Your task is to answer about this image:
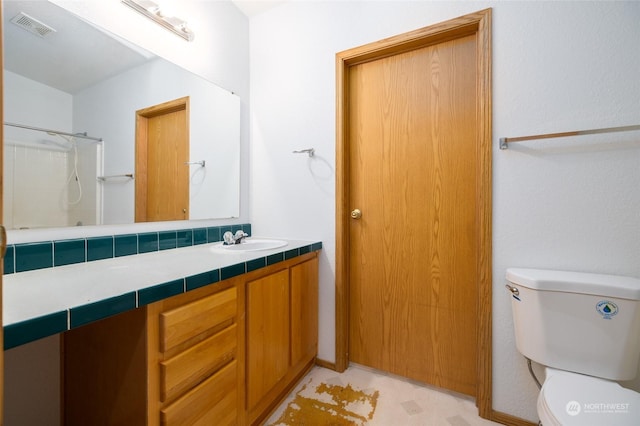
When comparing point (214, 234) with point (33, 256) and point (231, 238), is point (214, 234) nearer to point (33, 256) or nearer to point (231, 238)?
point (231, 238)

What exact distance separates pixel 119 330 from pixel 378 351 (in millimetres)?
1406

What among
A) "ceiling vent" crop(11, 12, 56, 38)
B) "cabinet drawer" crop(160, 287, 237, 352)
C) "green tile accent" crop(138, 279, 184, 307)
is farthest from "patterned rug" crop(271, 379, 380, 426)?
"ceiling vent" crop(11, 12, 56, 38)

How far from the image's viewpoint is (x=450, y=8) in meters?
1.46

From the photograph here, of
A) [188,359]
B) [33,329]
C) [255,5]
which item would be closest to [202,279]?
→ [188,359]

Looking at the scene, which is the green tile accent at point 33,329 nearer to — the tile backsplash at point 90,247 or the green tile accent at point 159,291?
the green tile accent at point 159,291

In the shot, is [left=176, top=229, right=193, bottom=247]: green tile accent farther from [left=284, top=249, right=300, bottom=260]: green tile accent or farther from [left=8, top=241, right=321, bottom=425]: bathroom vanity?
[left=284, top=249, right=300, bottom=260]: green tile accent

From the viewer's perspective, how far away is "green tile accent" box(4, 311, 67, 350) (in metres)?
0.58

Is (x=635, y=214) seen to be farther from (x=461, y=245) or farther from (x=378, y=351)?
(x=378, y=351)

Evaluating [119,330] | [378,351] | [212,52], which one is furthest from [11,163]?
[378,351]

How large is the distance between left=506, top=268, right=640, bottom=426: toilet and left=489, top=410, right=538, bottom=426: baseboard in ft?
1.22

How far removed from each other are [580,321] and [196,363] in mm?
1452

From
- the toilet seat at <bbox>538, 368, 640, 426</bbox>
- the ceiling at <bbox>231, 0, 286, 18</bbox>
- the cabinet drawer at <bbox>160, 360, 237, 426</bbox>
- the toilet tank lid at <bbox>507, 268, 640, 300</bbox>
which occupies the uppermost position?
the ceiling at <bbox>231, 0, 286, 18</bbox>

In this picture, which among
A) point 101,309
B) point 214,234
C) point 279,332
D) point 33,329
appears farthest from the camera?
point 214,234

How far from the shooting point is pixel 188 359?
94 cm
